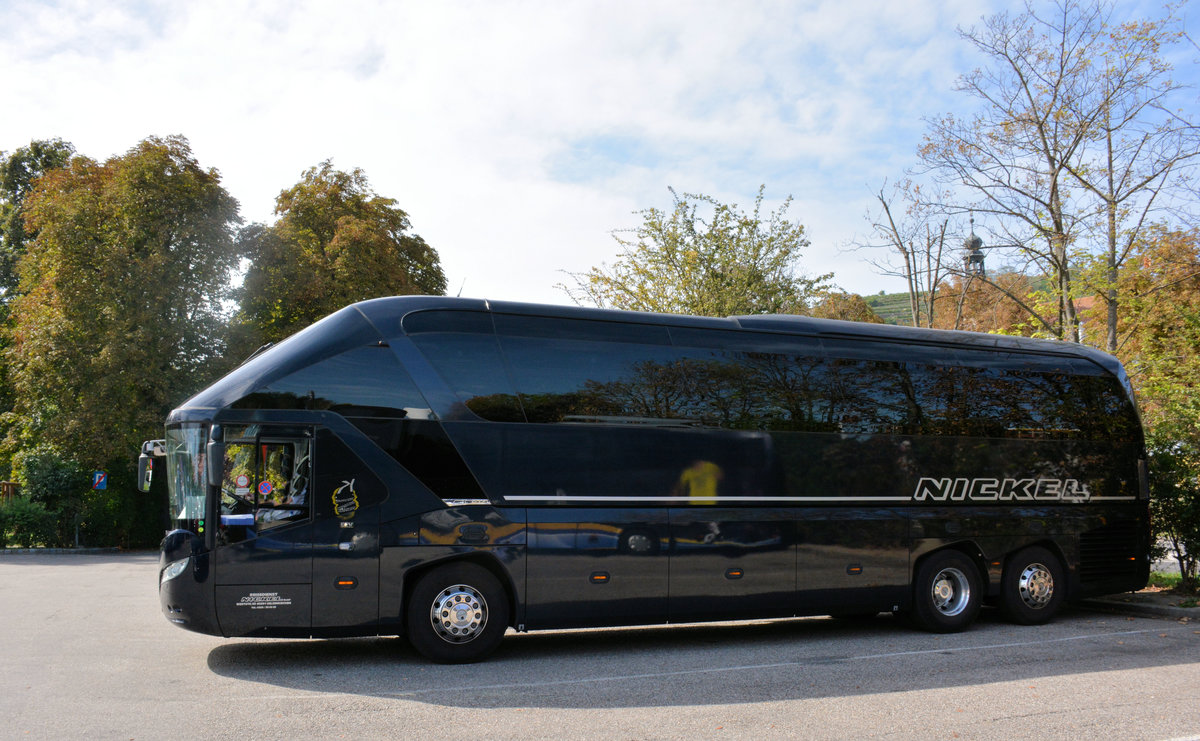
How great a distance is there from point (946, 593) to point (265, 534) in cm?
816

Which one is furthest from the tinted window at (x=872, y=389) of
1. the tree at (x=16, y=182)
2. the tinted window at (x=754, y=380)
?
the tree at (x=16, y=182)

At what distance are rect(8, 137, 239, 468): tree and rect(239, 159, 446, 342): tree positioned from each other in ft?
4.47

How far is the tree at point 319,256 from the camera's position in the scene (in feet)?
96.6

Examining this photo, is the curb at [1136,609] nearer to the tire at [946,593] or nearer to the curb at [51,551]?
the tire at [946,593]

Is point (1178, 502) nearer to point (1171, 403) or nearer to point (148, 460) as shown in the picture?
point (1171, 403)

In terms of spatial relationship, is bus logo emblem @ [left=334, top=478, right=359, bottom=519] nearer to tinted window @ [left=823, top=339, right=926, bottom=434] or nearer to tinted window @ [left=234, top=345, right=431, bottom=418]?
tinted window @ [left=234, top=345, right=431, bottom=418]

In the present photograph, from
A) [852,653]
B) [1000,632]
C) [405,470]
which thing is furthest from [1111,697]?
[405,470]

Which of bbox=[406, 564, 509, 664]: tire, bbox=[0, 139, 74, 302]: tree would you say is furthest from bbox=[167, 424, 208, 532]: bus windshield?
bbox=[0, 139, 74, 302]: tree

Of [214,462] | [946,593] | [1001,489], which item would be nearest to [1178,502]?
[1001,489]

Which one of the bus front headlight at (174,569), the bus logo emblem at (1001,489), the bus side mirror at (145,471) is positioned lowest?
the bus front headlight at (174,569)

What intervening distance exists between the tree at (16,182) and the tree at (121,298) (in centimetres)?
1502

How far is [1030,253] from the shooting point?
18484mm

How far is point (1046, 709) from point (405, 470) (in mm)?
5970

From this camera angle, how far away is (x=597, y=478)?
30.4 feet
